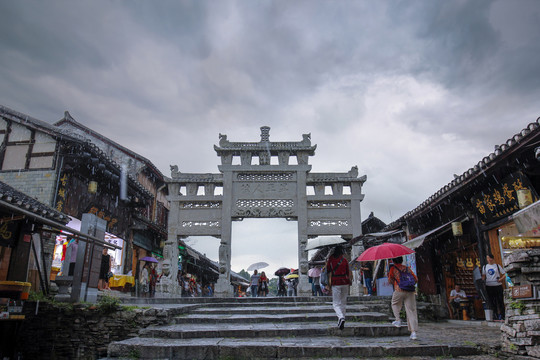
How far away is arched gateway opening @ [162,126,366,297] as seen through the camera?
A: 17328 mm

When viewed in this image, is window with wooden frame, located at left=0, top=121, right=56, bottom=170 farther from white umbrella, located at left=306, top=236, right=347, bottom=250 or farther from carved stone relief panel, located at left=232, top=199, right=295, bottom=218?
white umbrella, located at left=306, top=236, right=347, bottom=250

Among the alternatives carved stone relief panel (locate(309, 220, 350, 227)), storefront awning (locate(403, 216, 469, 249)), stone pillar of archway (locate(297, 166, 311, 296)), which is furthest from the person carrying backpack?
carved stone relief panel (locate(309, 220, 350, 227))

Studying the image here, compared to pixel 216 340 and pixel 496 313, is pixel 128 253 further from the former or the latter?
pixel 496 313

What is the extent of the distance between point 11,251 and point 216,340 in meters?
8.25

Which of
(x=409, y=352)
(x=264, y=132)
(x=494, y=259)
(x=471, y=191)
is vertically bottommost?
(x=409, y=352)

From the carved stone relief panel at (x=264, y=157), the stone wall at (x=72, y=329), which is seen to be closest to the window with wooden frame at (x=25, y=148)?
the stone wall at (x=72, y=329)

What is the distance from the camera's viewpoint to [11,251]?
36.6 ft

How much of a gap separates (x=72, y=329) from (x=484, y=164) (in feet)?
35.7

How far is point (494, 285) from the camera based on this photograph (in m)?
10.1

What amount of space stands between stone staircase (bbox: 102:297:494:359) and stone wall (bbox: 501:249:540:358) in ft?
2.01

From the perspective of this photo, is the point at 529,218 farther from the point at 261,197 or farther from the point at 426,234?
the point at 261,197

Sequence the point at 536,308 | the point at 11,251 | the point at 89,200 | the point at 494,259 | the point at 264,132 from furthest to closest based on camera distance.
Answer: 1. the point at 264,132
2. the point at 89,200
3. the point at 11,251
4. the point at 494,259
5. the point at 536,308

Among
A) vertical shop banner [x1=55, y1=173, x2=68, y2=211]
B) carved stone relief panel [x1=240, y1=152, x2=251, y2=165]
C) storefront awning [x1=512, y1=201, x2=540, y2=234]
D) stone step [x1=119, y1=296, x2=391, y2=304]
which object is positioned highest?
carved stone relief panel [x1=240, y1=152, x2=251, y2=165]

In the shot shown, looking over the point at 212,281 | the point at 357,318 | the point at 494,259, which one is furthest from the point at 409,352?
→ the point at 212,281
